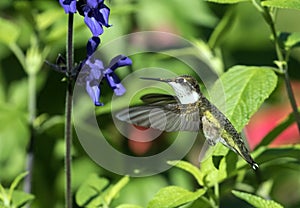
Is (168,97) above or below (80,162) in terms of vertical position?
above

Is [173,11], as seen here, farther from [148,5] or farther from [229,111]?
[229,111]

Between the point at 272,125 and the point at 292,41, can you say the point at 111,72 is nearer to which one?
the point at 292,41

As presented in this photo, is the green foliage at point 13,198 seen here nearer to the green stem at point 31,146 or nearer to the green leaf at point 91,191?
the green leaf at point 91,191

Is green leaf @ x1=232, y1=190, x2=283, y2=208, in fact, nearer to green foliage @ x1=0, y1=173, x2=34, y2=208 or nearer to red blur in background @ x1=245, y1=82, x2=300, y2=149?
green foliage @ x1=0, y1=173, x2=34, y2=208

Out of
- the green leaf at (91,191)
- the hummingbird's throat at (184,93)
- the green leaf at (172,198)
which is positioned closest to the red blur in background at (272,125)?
the green leaf at (91,191)

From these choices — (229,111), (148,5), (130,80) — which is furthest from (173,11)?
(229,111)

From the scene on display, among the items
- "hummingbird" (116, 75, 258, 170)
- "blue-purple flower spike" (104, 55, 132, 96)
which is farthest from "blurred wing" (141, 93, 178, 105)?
"blue-purple flower spike" (104, 55, 132, 96)
